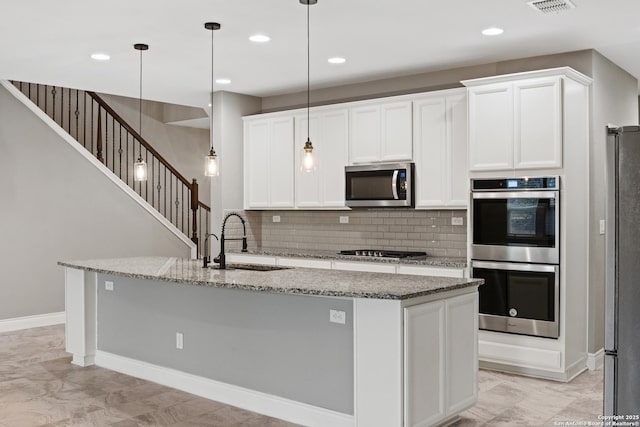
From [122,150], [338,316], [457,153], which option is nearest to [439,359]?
[338,316]

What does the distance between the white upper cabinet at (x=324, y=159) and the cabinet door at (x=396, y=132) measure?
480 mm

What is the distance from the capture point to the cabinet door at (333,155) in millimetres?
6516

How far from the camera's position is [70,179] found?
7.48m

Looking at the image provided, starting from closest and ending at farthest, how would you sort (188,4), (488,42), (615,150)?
(615,150) < (188,4) < (488,42)

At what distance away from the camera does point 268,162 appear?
7141 millimetres

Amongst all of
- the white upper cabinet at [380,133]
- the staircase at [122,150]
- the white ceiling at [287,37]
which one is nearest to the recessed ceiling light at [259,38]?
the white ceiling at [287,37]

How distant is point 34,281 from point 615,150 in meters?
6.53

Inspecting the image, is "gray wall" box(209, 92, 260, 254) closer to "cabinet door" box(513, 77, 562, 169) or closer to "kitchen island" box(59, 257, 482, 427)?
"kitchen island" box(59, 257, 482, 427)

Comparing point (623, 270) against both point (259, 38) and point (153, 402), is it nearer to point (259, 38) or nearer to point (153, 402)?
point (153, 402)

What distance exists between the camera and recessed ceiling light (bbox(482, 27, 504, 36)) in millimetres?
4738

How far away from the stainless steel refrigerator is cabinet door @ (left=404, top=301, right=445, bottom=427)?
3.51ft

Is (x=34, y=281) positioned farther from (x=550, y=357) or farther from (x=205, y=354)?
(x=550, y=357)

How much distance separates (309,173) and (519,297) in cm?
Result: 271

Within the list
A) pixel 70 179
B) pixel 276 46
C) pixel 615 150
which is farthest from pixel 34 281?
pixel 615 150
